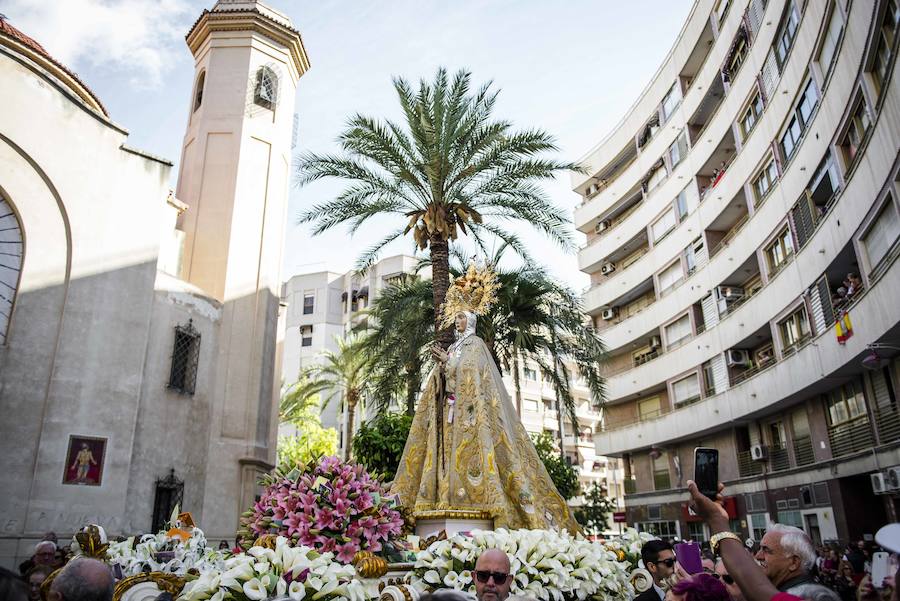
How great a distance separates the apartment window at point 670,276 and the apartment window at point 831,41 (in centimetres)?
1383

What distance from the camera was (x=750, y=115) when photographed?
26047mm

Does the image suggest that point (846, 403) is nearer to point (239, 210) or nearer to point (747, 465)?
point (747, 465)

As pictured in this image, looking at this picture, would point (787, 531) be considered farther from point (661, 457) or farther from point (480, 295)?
point (661, 457)

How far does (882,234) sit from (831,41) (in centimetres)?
577

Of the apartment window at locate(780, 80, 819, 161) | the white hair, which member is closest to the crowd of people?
the white hair

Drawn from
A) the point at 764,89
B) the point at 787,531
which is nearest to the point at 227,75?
the point at 764,89

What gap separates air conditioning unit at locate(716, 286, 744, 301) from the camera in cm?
2762

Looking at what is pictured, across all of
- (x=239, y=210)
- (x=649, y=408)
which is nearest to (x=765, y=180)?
(x=649, y=408)

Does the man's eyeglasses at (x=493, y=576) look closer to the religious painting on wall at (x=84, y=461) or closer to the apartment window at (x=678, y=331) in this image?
the religious painting on wall at (x=84, y=461)

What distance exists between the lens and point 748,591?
2.99 m

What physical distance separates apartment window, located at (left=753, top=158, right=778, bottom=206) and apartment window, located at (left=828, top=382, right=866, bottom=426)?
7013 mm

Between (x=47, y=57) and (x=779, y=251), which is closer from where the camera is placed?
(x=47, y=57)

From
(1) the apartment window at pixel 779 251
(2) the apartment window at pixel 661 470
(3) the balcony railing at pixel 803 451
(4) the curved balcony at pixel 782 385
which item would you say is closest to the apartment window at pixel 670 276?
(4) the curved balcony at pixel 782 385

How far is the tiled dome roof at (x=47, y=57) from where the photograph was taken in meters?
17.0
